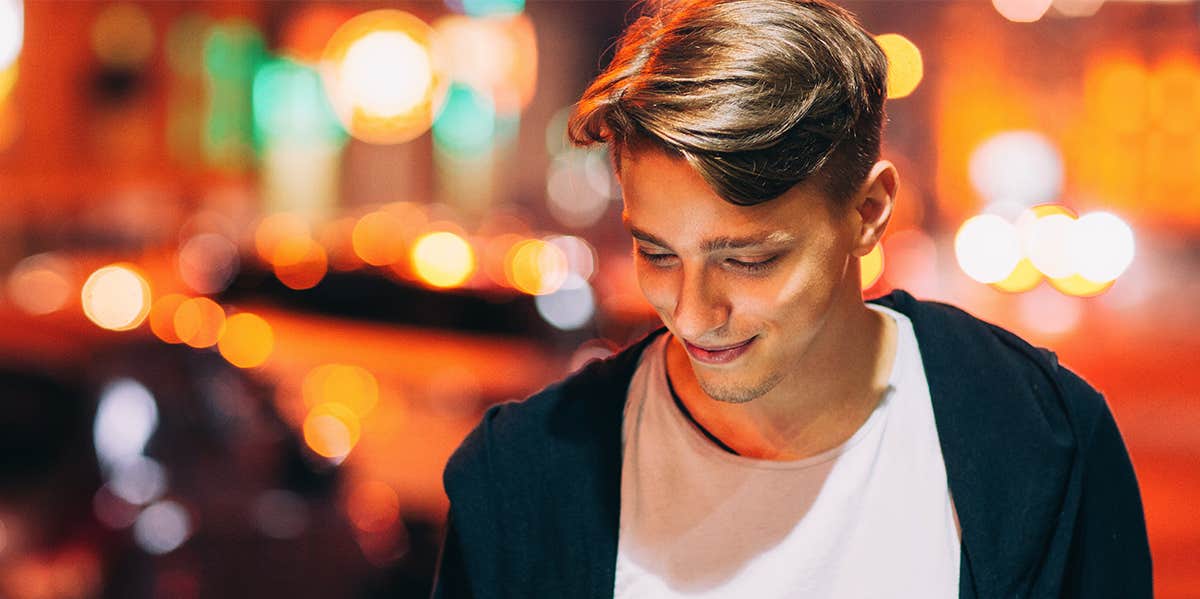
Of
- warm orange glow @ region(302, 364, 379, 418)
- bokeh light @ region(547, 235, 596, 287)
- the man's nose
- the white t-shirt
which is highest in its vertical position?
the man's nose

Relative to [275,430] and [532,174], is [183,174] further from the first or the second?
[275,430]

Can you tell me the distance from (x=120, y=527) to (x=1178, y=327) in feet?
43.3

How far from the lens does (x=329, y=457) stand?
5.61 meters

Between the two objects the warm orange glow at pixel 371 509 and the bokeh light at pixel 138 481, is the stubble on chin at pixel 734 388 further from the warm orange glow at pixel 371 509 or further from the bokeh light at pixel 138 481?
the warm orange glow at pixel 371 509

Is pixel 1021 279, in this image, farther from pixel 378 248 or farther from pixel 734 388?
pixel 734 388

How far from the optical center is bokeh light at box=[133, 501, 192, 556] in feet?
15.4

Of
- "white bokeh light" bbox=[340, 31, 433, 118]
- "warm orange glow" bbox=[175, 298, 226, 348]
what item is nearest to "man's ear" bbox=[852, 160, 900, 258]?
"warm orange glow" bbox=[175, 298, 226, 348]

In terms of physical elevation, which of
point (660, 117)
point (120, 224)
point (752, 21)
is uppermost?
point (752, 21)

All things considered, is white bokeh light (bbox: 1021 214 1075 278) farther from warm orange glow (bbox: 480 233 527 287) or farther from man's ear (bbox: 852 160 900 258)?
man's ear (bbox: 852 160 900 258)

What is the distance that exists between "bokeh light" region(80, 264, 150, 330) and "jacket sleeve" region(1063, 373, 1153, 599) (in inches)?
307

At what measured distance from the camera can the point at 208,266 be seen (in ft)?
36.7

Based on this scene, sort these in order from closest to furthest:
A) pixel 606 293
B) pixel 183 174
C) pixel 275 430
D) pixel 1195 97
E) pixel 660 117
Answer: pixel 660 117
pixel 275 430
pixel 606 293
pixel 1195 97
pixel 183 174

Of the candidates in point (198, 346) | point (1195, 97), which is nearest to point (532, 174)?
point (1195, 97)

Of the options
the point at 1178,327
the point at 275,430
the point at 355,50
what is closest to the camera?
the point at 275,430
